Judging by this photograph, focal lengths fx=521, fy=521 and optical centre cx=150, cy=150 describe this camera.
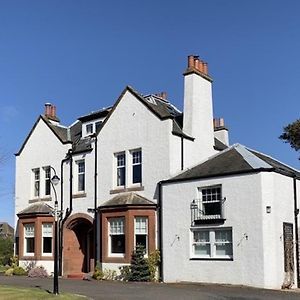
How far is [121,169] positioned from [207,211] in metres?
6.91

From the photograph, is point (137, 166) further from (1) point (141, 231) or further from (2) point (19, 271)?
(2) point (19, 271)

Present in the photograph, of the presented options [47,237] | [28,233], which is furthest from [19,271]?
[47,237]

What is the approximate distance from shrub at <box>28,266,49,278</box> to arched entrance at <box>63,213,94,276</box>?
124 centimetres

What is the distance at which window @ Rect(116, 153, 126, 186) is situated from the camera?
98.5ft

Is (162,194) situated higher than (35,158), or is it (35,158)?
(35,158)

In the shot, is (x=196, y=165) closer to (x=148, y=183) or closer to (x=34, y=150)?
(x=148, y=183)

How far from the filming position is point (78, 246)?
3300cm

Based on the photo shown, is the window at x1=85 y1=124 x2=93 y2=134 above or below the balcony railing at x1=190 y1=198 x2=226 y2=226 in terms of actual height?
above

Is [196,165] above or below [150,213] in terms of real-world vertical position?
above

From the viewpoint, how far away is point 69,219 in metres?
32.5

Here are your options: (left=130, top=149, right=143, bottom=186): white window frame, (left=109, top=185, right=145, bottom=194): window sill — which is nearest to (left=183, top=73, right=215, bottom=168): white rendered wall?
(left=130, top=149, right=143, bottom=186): white window frame

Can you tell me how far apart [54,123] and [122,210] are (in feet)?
38.4

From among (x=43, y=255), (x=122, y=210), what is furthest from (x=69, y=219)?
(x=122, y=210)

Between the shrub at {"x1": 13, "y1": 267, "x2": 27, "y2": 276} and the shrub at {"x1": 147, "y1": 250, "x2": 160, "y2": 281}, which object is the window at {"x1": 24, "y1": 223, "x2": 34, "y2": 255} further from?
the shrub at {"x1": 147, "y1": 250, "x2": 160, "y2": 281}
